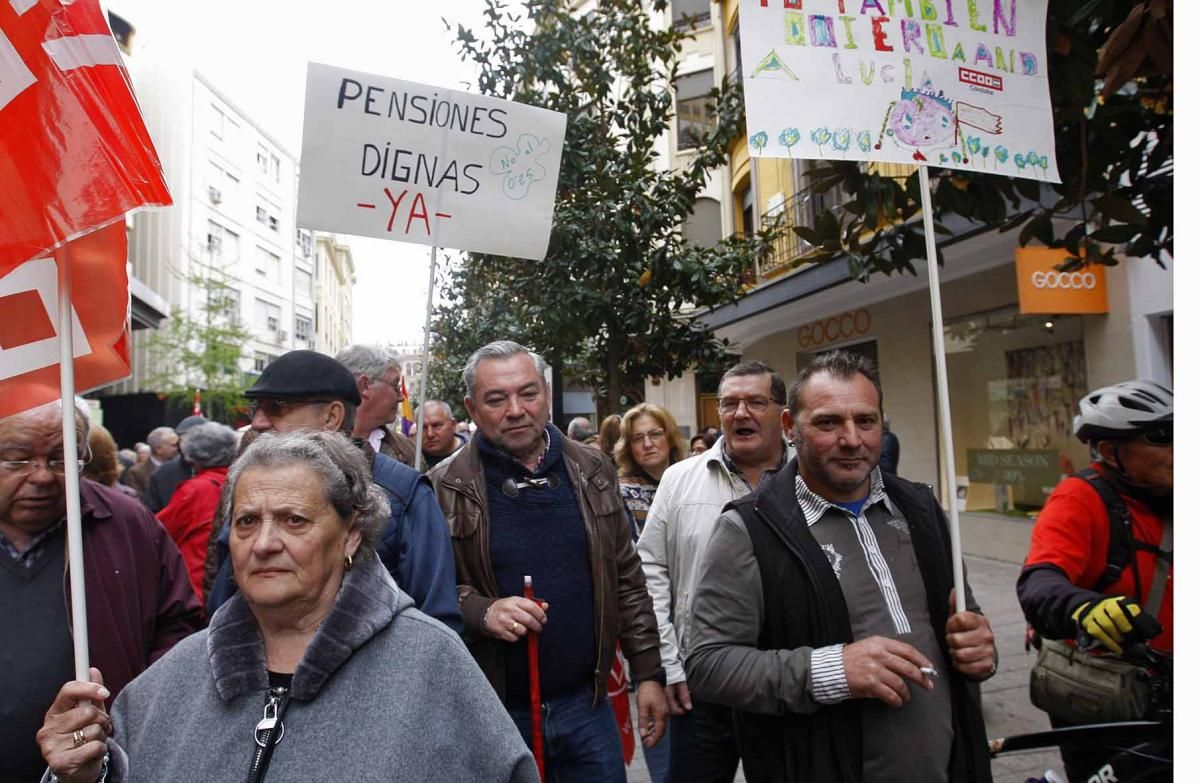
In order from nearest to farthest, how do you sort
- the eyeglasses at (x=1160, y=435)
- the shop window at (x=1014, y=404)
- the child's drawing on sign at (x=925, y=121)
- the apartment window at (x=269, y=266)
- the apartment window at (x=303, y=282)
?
the child's drawing on sign at (x=925, y=121)
the eyeglasses at (x=1160, y=435)
the shop window at (x=1014, y=404)
the apartment window at (x=269, y=266)
the apartment window at (x=303, y=282)

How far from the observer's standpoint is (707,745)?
334cm

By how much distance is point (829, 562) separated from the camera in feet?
7.42

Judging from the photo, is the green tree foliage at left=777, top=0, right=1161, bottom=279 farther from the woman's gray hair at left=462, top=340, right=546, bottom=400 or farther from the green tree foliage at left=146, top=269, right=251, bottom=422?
the green tree foliage at left=146, top=269, right=251, bottom=422

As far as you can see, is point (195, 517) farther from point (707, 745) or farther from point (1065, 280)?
point (1065, 280)

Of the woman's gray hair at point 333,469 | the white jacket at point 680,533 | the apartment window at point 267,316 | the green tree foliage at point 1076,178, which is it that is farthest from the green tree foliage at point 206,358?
the woman's gray hair at point 333,469

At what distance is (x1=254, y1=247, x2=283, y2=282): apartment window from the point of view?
150 feet

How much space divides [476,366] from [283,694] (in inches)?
62.5

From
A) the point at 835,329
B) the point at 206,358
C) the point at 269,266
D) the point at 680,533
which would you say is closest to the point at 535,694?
the point at 680,533

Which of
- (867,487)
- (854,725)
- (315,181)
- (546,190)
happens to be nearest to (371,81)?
(315,181)

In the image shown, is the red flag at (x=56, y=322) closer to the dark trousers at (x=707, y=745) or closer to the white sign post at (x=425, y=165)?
the white sign post at (x=425, y=165)

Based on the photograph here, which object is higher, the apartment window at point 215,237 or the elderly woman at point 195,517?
the apartment window at point 215,237

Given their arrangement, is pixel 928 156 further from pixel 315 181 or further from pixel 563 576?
pixel 315 181

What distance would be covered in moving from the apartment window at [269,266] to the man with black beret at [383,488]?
4616cm

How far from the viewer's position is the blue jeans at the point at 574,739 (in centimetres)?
285
